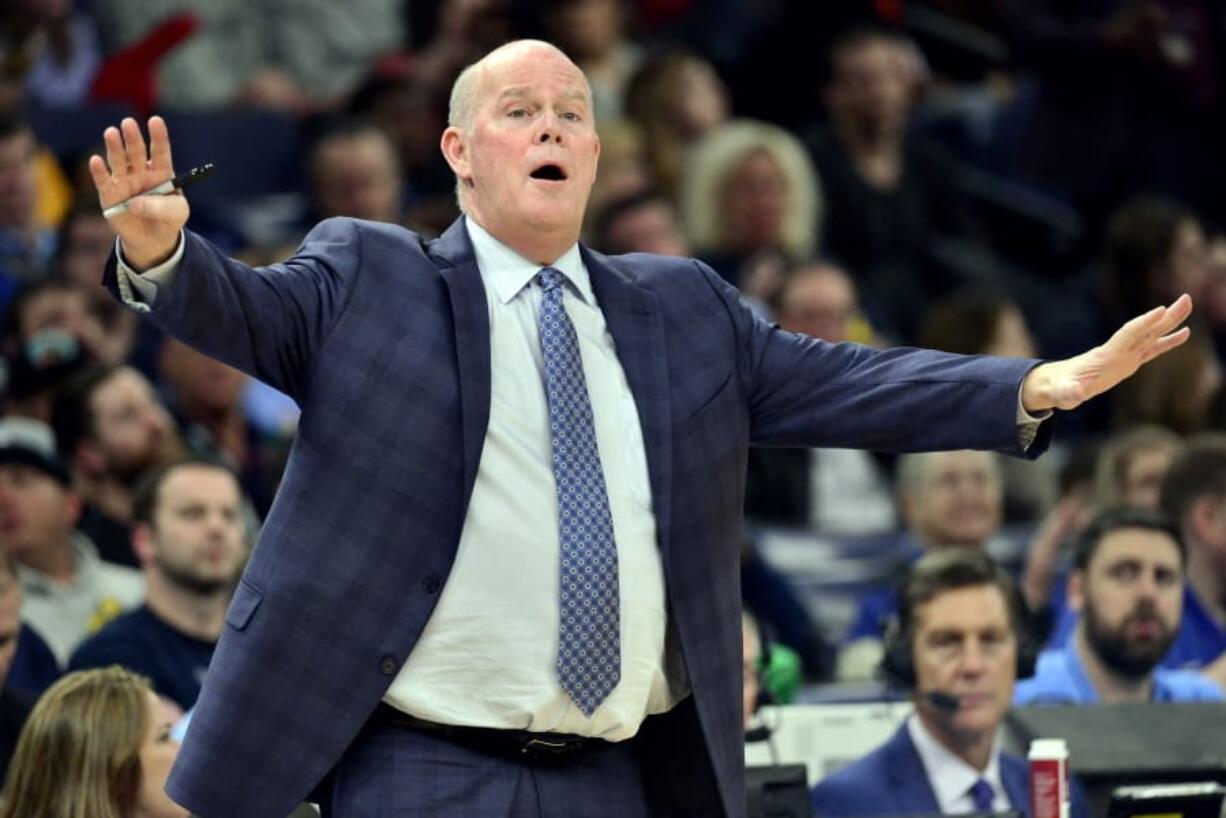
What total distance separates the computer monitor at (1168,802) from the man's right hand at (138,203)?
205 cm

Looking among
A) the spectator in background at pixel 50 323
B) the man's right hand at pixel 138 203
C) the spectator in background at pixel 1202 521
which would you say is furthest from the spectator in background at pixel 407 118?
the man's right hand at pixel 138 203

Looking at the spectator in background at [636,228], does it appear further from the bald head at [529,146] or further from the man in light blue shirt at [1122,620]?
the bald head at [529,146]

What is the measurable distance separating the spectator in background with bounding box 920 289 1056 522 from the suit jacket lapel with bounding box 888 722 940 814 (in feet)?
10.6

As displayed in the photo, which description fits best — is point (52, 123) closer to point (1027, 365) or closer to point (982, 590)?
point (982, 590)

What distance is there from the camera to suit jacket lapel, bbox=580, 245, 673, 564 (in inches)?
147

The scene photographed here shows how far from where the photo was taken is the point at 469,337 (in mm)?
3678

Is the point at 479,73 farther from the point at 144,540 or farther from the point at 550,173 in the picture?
the point at 144,540

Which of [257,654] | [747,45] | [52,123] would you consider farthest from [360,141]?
[257,654]

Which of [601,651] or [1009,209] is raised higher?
[1009,209]

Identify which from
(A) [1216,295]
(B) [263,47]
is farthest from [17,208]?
(A) [1216,295]

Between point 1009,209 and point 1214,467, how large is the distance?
339 centimetres

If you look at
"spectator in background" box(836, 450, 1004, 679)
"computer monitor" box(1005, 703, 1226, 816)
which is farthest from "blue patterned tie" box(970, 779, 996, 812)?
"spectator in background" box(836, 450, 1004, 679)

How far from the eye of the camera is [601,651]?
362cm

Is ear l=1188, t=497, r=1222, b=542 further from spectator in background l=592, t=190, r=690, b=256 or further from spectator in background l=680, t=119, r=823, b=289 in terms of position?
spectator in background l=680, t=119, r=823, b=289
